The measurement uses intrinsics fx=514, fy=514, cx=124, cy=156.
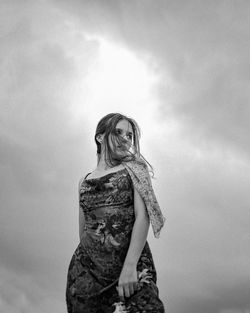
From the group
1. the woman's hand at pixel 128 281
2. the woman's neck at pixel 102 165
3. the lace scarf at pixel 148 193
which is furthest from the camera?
the woman's neck at pixel 102 165

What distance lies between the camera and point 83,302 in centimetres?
491

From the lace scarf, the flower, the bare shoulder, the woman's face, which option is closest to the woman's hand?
the flower

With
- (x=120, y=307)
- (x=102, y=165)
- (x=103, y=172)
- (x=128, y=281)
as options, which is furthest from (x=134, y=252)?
(x=102, y=165)

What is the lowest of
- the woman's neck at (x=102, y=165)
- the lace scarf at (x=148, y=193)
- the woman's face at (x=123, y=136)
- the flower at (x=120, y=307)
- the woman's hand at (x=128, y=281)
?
the flower at (x=120, y=307)

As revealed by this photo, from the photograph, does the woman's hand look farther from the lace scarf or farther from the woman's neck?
the woman's neck

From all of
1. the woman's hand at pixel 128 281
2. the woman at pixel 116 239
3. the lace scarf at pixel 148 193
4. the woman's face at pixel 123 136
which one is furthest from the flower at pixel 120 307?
the woman's face at pixel 123 136

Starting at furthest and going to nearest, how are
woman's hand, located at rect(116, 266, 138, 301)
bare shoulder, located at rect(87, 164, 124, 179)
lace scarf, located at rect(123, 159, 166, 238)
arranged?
1. bare shoulder, located at rect(87, 164, 124, 179)
2. lace scarf, located at rect(123, 159, 166, 238)
3. woman's hand, located at rect(116, 266, 138, 301)

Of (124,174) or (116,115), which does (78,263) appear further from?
(116,115)

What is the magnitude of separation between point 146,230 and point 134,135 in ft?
3.66

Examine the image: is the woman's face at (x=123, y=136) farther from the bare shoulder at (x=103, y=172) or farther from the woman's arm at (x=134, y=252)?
the woman's arm at (x=134, y=252)

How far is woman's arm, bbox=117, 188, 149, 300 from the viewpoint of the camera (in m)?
4.61

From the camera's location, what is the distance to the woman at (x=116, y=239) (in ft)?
15.3

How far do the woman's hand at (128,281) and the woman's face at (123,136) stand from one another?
4.20ft

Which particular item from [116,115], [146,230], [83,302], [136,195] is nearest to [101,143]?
[116,115]
